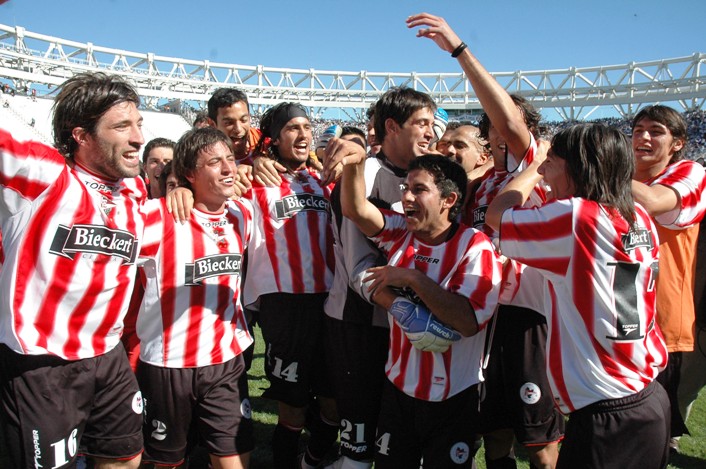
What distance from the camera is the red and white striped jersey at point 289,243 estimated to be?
3.36 metres

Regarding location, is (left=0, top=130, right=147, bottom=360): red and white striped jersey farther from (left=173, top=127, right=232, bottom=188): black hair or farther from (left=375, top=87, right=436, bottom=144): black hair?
(left=375, top=87, right=436, bottom=144): black hair

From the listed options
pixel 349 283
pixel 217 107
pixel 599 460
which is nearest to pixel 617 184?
pixel 599 460

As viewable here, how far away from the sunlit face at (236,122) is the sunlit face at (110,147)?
170 cm

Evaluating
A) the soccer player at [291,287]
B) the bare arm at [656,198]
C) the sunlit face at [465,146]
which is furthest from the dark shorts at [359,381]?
the sunlit face at [465,146]

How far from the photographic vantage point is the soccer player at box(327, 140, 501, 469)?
8.34 feet

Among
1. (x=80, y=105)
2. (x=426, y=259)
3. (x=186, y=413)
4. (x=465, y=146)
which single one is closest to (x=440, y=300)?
(x=426, y=259)

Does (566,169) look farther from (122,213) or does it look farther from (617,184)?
(122,213)

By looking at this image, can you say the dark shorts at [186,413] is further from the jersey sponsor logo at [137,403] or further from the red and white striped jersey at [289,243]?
the red and white striped jersey at [289,243]

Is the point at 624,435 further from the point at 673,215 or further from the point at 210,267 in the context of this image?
the point at 210,267

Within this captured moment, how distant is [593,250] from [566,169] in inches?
14.6

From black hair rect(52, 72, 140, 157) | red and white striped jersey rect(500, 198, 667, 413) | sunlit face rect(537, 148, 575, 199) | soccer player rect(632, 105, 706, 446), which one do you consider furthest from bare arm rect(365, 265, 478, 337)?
black hair rect(52, 72, 140, 157)

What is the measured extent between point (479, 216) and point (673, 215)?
1.03 m

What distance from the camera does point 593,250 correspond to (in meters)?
2.13

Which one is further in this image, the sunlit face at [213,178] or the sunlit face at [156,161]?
the sunlit face at [156,161]
